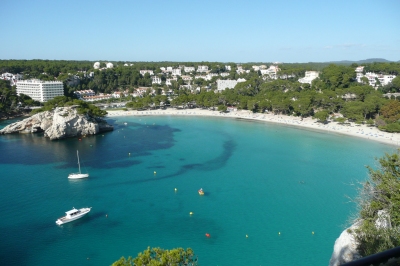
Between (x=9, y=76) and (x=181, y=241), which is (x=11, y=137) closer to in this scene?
(x=181, y=241)

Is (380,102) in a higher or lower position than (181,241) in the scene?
higher

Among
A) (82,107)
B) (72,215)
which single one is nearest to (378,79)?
(82,107)

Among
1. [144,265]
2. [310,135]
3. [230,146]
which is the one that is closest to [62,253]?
[144,265]

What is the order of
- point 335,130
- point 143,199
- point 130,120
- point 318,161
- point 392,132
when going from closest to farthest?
point 143,199
point 318,161
point 392,132
point 335,130
point 130,120

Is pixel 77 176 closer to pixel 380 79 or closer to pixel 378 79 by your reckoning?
pixel 378 79

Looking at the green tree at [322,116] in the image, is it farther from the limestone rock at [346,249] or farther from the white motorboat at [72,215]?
the limestone rock at [346,249]

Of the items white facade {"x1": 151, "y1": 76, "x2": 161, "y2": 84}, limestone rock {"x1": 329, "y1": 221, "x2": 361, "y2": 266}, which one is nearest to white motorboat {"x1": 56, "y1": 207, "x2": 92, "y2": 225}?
limestone rock {"x1": 329, "y1": 221, "x2": 361, "y2": 266}

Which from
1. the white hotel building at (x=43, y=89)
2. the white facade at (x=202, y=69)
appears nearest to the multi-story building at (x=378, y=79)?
the white facade at (x=202, y=69)

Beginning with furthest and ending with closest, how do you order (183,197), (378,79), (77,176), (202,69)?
(202,69), (378,79), (77,176), (183,197)

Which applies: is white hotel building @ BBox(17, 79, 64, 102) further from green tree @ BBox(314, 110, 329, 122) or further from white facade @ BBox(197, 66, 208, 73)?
white facade @ BBox(197, 66, 208, 73)
